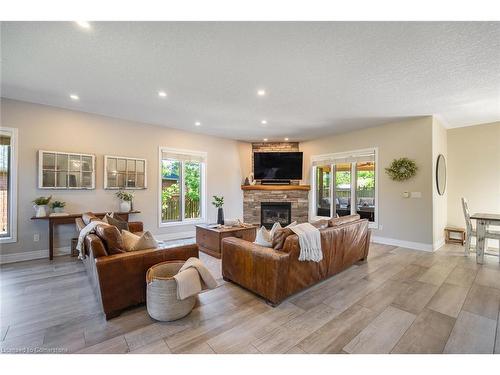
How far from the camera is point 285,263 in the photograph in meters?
2.26

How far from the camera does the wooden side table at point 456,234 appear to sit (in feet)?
15.7

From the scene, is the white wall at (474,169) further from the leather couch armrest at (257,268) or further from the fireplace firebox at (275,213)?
the leather couch armrest at (257,268)

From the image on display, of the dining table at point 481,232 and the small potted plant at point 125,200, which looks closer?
the dining table at point 481,232

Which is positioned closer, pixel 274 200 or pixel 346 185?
pixel 346 185

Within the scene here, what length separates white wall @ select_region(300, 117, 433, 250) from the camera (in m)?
4.37

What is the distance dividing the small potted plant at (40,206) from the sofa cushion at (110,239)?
7.78 feet

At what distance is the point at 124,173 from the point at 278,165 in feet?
13.4

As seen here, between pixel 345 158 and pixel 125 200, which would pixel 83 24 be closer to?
Result: pixel 125 200

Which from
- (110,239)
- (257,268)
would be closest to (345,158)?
(257,268)

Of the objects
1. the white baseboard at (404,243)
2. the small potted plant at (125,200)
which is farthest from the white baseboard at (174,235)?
the white baseboard at (404,243)

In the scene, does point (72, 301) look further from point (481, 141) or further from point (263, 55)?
point (481, 141)

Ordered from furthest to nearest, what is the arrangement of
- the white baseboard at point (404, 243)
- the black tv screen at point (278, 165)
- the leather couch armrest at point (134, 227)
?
the black tv screen at point (278, 165)
the white baseboard at point (404, 243)
the leather couch armrest at point (134, 227)

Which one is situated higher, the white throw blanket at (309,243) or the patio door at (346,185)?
the patio door at (346,185)
